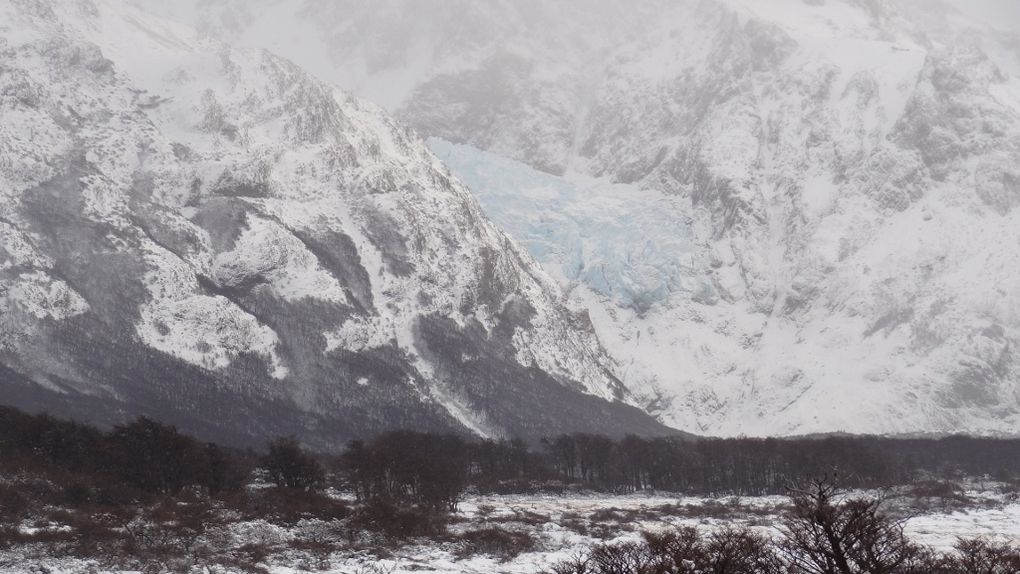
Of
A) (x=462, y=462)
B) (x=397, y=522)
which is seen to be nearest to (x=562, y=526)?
(x=397, y=522)

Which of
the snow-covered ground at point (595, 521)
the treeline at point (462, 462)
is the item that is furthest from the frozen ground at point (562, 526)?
the treeline at point (462, 462)

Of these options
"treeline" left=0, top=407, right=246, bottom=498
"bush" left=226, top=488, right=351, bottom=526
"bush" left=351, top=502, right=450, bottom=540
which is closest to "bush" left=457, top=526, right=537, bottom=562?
"bush" left=351, top=502, right=450, bottom=540

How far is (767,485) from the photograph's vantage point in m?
150

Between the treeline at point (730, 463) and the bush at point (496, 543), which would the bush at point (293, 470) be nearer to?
the bush at point (496, 543)

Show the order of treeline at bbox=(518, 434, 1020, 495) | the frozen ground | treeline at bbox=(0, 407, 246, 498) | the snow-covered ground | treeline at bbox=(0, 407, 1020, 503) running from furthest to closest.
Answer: treeline at bbox=(518, 434, 1020, 495) < treeline at bbox=(0, 407, 1020, 503) < treeline at bbox=(0, 407, 246, 498) < the snow-covered ground < the frozen ground

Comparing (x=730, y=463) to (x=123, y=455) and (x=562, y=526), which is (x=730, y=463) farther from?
(x=123, y=455)

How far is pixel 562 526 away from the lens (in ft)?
284

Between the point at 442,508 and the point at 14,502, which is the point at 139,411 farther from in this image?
the point at 14,502

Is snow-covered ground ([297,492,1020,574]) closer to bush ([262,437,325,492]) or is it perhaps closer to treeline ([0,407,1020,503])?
treeline ([0,407,1020,503])

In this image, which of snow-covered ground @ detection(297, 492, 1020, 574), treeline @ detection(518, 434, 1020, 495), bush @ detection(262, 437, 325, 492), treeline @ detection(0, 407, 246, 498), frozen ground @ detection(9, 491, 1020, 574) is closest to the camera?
frozen ground @ detection(9, 491, 1020, 574)

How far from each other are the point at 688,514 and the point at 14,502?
69.9 m

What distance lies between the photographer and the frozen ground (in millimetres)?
58188

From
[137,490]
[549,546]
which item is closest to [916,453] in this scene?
[549,546]

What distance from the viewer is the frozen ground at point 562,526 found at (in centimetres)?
5819
